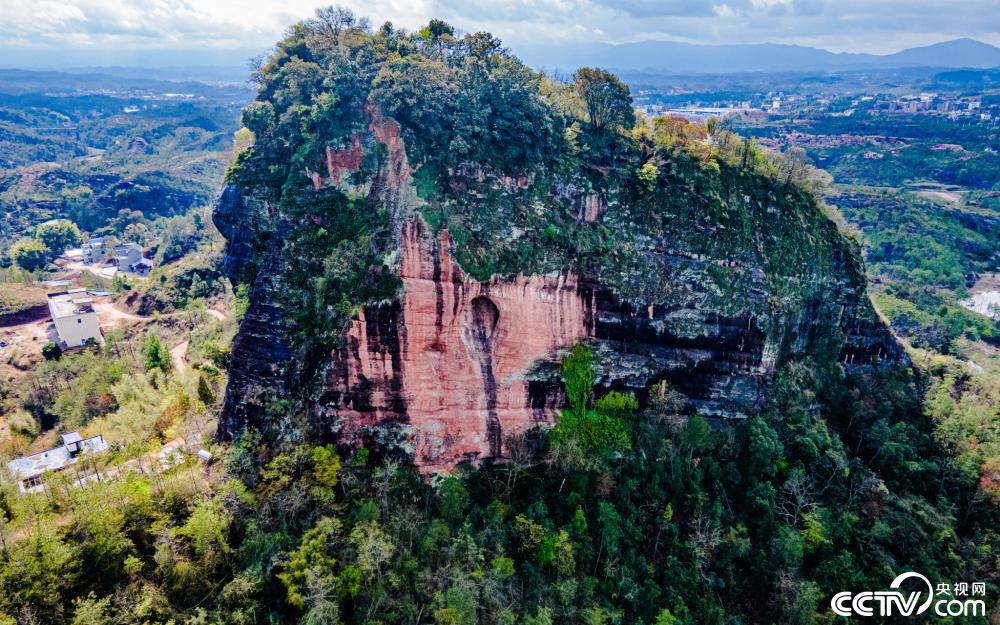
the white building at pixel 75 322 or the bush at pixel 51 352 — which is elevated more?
the white building at pixel 75 322

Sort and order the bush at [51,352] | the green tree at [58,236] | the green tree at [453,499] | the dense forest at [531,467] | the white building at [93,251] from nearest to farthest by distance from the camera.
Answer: the dense forest at [531,467] → the green tree at [453,499] → the bush at [51,352] → the white building at [93,251] → the green tree at [58,236]

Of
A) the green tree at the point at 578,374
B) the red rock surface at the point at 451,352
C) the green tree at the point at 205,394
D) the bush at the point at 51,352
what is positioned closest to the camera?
the red rock surface at the point at 451,352

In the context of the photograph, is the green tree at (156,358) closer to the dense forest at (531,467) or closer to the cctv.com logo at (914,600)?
the dense forest at (531,467)

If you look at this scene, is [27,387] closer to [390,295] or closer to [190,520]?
[190,520]

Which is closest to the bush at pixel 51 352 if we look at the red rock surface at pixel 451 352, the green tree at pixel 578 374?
the red rock surface at pixel 451 352

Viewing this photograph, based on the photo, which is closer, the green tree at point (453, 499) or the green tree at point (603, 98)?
the green tree at point (453, 499)

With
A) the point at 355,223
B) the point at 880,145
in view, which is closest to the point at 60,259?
the point at 355,223
